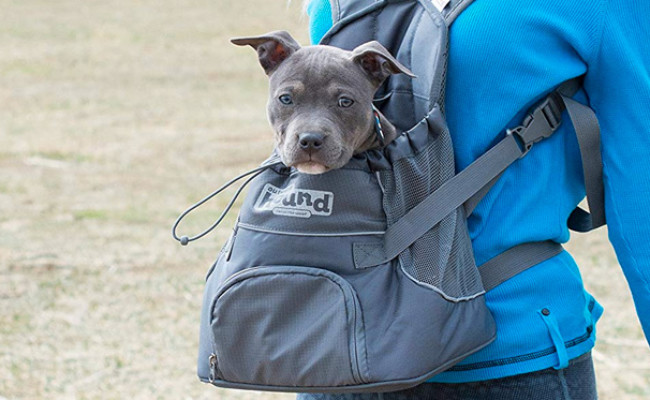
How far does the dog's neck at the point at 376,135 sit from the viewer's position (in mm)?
2043

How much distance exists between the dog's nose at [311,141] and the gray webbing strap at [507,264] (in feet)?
1.40

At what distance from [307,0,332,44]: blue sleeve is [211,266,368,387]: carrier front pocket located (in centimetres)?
64

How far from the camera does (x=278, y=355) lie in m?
1.92

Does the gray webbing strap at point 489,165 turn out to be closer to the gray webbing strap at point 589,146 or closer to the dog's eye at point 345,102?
the gray webbing strap at point 589,146

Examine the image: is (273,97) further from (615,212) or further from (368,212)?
(615,212)

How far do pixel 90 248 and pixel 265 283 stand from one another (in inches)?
216

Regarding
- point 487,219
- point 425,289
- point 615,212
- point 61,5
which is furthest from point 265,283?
point 61,5

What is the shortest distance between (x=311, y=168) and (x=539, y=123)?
1.47 ft

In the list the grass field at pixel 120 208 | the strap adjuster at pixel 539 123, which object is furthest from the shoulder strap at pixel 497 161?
the grass field at pixel 120 208

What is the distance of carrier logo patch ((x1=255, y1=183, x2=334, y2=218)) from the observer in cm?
194

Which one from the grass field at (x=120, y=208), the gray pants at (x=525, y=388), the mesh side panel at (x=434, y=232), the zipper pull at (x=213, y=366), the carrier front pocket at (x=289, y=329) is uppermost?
the mesh side panel at (x=434, y=232)

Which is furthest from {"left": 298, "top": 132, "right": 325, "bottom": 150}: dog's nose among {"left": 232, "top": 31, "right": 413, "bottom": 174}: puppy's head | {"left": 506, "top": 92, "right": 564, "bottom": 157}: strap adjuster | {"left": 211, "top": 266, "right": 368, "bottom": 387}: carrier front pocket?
{"left": 506, "top": 92, "right": 564, "bottom": 157}: strap adjuster

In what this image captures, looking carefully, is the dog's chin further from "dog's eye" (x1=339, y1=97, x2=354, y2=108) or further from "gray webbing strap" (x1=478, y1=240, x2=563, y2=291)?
"gray webbing strap" (x1=478, y1=240, x2=563, y2=291)

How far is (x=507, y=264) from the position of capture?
2080mm
